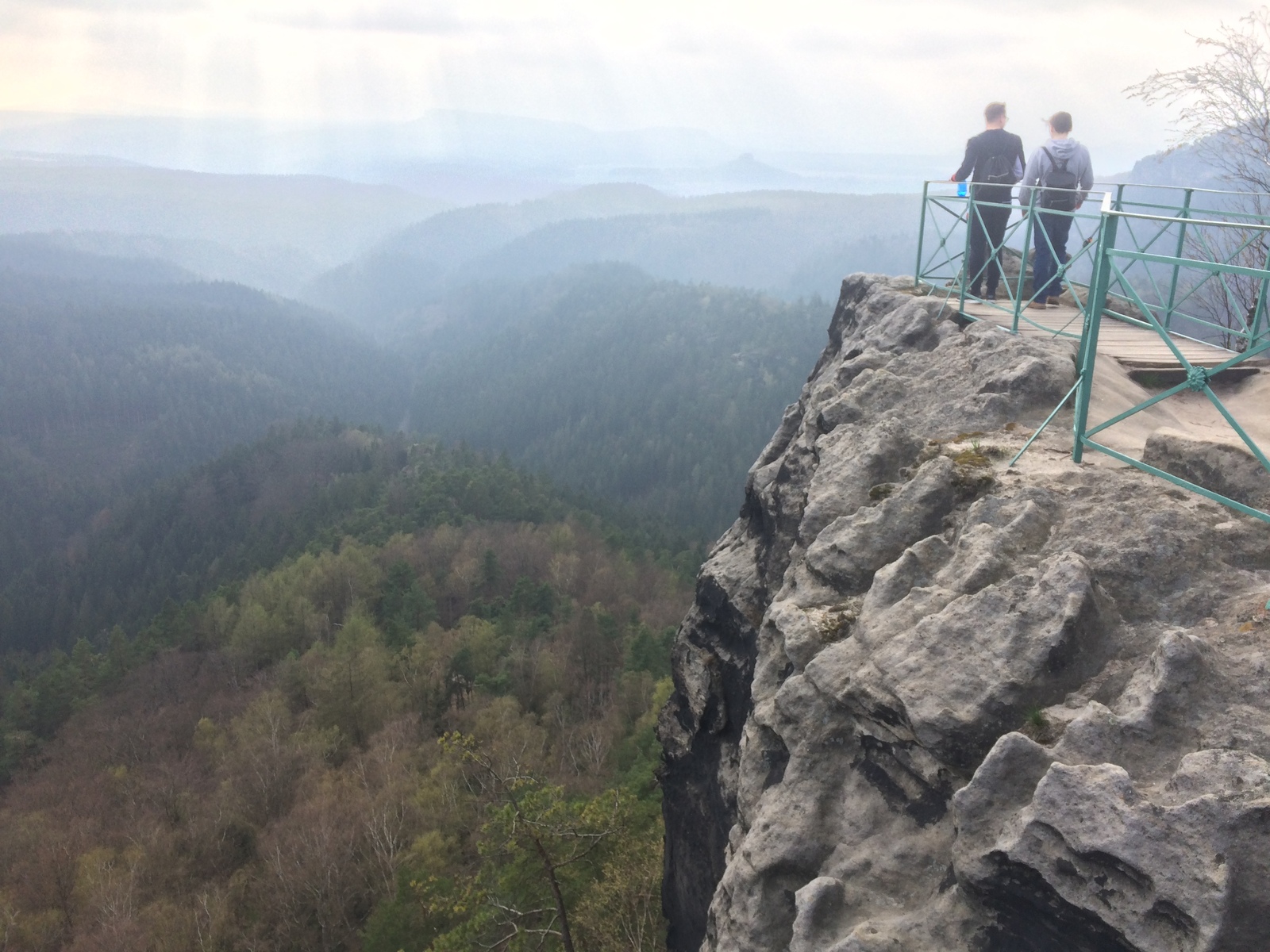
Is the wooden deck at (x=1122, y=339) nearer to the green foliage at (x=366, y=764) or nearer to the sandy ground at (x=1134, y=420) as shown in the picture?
the sandy ground at (x=1134, y=420)

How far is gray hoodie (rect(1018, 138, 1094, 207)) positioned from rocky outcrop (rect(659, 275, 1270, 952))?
167 inches

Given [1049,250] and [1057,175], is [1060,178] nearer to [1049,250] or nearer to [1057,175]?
[1057,175]

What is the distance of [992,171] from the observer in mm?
14219

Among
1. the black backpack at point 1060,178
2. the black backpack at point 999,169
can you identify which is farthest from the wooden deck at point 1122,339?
the black backpack at point 999,169

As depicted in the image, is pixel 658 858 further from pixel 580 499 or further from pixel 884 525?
pixel 580 499

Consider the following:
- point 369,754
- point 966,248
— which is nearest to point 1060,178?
point 966,248

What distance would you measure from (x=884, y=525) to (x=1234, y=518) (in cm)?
308

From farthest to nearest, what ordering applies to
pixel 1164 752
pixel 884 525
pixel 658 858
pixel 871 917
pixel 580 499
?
pixel 580 499 → pixel 658 858 → pixel 884 525 → pixel 871 917 → pixel 1164 752

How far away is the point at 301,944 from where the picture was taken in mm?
28203

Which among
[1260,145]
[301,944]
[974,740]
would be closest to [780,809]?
[974,740]

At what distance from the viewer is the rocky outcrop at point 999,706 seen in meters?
5.25

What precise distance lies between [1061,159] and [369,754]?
3833cm

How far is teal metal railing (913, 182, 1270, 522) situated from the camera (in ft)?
23.2

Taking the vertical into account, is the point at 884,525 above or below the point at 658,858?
above
